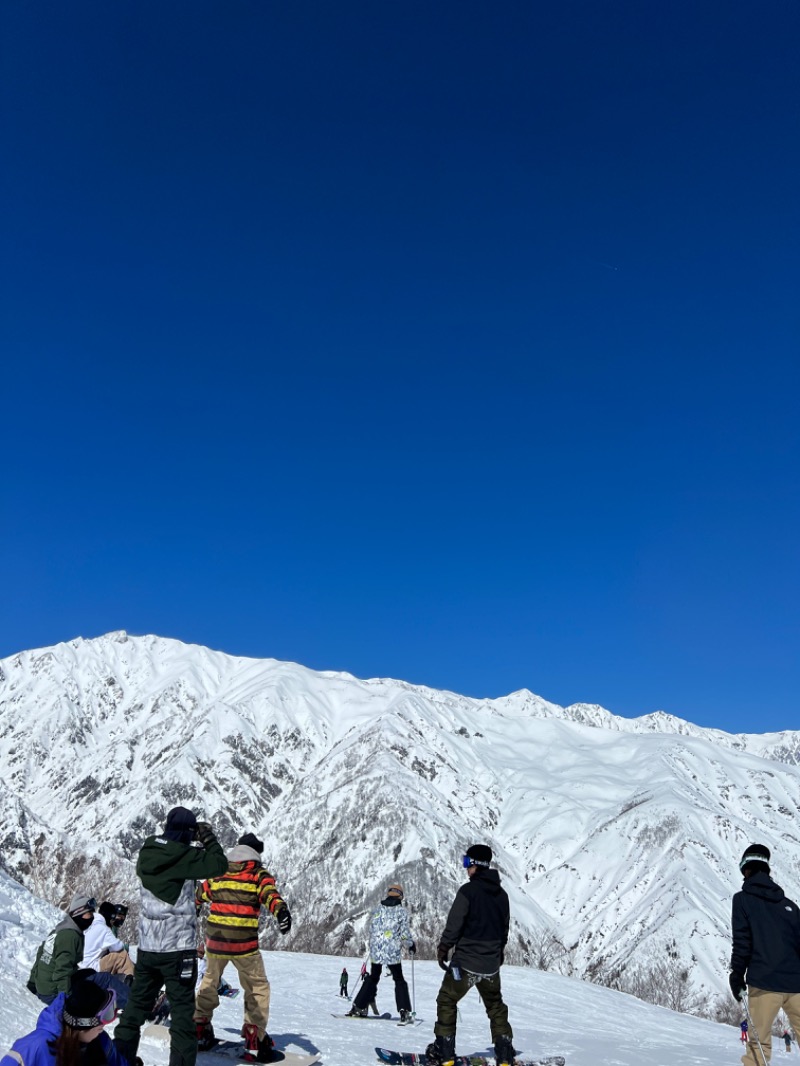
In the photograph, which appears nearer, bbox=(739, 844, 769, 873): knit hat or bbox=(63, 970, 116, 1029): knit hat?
bbox=(63, 970, 116, 1029): knit hat

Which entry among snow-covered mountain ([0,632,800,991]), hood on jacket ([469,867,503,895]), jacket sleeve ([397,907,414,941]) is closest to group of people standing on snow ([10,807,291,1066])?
hood on jacket ([469,867,503,895])

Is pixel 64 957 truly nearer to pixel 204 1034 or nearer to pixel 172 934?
pixel 204 1034

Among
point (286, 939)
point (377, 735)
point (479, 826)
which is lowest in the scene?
point (286, 939)

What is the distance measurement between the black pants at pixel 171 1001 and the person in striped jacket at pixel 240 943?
5.52ft

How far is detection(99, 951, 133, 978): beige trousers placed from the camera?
11.7m

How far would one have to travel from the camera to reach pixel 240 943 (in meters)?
10.3

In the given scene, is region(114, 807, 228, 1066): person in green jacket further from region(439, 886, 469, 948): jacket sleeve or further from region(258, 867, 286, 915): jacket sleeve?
region(439, 886, 469, 948): jacket sleeve

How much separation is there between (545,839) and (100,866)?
320 ft

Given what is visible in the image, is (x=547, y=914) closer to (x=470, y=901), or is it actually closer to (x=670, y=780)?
(x=670, y=780)

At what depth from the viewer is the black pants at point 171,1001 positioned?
8.18m

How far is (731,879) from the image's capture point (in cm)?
14050

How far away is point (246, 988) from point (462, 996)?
285 centimetres

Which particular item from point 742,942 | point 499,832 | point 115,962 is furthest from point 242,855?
point 499,832

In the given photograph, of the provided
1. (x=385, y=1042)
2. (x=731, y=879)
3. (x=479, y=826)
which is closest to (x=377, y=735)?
(x=479, y=826)
